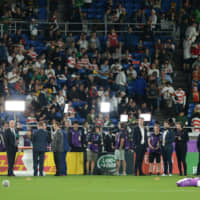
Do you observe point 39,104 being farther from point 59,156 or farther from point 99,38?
point 99,38

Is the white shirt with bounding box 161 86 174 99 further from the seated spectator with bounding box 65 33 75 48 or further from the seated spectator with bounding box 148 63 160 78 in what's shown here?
the seated spectator with bounding box 65 33 75 48

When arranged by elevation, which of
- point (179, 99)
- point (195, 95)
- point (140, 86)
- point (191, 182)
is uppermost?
point (140, 86)

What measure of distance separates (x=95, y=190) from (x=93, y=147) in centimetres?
751

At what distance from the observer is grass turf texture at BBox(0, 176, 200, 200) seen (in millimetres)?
14523

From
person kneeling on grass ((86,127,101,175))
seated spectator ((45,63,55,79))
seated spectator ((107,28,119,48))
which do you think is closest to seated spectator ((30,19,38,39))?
seated spectator ((45,63,55,79))

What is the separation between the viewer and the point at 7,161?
23.5 m

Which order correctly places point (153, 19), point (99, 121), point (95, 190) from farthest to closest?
point (153, 19), point (99, 121), point (95, 190)

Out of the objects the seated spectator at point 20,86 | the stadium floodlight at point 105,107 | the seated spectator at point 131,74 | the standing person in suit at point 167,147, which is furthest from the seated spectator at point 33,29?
the standing person in suit at point 167,147

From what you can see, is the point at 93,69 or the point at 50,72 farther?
the point at 93,69

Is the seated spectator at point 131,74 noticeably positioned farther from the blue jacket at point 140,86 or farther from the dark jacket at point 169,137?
the dark jacket at point 169,137

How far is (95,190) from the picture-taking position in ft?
53.7

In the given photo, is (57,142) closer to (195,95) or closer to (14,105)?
(14,105)

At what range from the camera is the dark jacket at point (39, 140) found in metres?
22.4

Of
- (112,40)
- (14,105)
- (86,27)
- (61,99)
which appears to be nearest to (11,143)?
(14,105)
